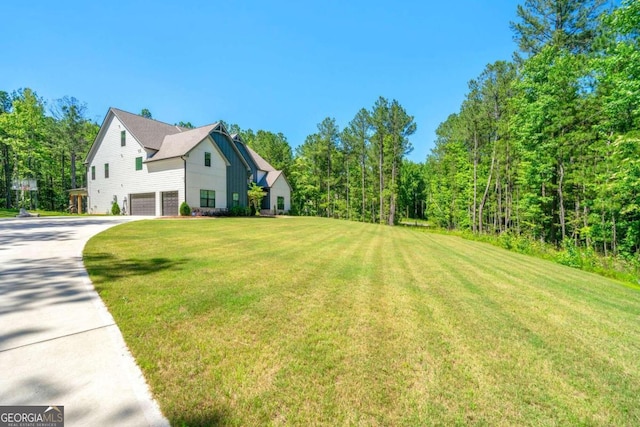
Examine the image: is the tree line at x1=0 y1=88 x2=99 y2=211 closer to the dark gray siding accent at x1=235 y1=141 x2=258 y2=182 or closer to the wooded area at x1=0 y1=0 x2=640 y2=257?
the wooded area at x1=0 y1=0 x2=640 y2=257

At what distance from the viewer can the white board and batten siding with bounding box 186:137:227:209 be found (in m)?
21.2

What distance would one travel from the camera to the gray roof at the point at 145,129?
23.2 m

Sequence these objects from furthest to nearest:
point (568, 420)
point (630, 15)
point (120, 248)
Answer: point (630, 15) < point (120, 248) < point (568, 420)

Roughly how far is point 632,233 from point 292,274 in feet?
78.3

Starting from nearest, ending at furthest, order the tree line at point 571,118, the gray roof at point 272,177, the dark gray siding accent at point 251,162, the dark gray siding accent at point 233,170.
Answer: the tree line at point 571,118
the dark gray siding accent at point 233,170
the dark gray siding accent at point 251,162
the gray roof at point 272,177

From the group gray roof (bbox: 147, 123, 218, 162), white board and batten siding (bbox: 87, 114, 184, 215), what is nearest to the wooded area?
white board and batten siding (bbox: 87, 114, 184, 215)

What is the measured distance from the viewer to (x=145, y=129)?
24.5 metres

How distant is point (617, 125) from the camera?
1597 cm

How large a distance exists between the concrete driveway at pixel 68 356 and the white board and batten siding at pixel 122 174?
Answer: 60.4 ft

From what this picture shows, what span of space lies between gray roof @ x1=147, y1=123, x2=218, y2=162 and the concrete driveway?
1857 centimetres

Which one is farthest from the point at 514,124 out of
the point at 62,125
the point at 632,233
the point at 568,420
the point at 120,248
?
the point at 62,125

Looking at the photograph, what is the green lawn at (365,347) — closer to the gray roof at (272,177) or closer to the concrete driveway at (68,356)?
the concrete driveway at (68,356)

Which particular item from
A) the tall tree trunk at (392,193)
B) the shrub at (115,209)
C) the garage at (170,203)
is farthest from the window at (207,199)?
the tall tree trunk at (392,193)

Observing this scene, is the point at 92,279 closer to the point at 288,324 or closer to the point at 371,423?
the point at 288,324
